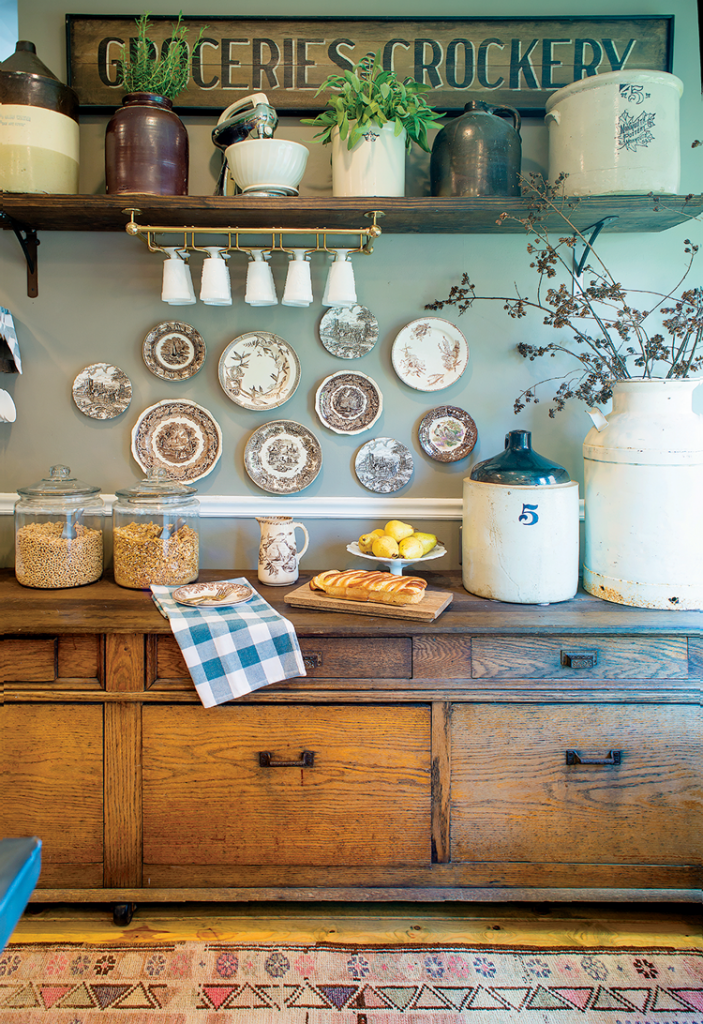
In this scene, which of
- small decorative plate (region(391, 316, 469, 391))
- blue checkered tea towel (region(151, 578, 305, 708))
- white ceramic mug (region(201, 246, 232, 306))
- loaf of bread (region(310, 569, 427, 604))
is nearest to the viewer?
blue checkered tea towel (region(151, 578, 305, 708))

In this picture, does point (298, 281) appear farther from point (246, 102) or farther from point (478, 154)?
point (478, 154)

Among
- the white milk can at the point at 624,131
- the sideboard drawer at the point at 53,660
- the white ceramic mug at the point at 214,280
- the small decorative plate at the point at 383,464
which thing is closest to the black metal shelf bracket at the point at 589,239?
the white milk can at the point at 624,131

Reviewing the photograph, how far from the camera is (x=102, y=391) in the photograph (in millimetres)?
2066

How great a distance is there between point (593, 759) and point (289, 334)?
1.53 metres

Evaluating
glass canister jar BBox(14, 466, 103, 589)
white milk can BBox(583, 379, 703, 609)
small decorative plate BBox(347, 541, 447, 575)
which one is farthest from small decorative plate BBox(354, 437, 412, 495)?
glass canister jar BBox(14, 466, 103, 589)

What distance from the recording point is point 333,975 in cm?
146

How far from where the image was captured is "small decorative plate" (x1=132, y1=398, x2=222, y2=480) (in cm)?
207

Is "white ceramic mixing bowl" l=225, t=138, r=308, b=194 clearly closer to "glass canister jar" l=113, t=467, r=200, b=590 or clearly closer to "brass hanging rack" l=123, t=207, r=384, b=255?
"brass hanging rack" l=123, t=207, r=384, b=255

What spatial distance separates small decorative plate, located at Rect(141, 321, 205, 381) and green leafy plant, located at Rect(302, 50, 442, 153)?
72 centimetres

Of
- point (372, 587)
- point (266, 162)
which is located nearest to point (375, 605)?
point (372, 587)

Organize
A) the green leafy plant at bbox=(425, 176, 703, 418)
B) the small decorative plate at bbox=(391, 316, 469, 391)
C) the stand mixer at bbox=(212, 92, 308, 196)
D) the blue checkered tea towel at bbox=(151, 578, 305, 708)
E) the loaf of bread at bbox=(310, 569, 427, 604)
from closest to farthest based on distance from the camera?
the blue checkered tea towel at bbox=(151, 578, 305, 708)
the loaf of bread at bbox=(310, 569, 427, 604)
the stand mixer at bbox=(212, 92, 308, 196)
the green leafy plant at bbox=(425, 176, 703, 418)
the small decorative plate at bbox=(391, 316, 469, 391)

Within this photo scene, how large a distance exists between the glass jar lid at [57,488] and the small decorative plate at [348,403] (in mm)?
775

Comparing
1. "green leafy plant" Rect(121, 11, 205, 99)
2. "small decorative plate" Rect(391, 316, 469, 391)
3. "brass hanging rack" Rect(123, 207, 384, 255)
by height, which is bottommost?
"small decorative plate" Rect(391, 316, 469, 391)

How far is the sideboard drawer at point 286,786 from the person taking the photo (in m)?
1.56
